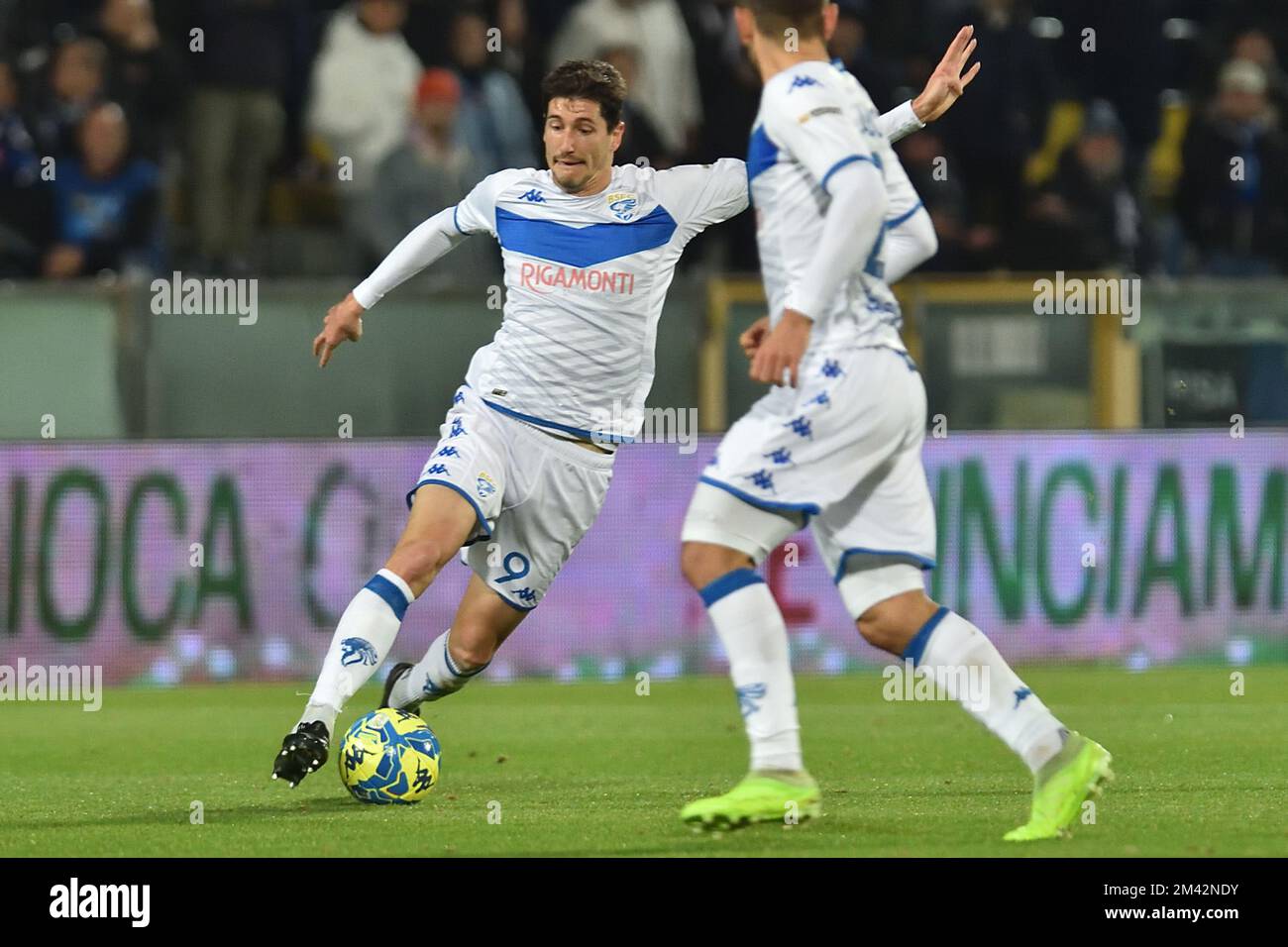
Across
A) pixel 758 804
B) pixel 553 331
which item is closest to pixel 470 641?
pixel 553 331

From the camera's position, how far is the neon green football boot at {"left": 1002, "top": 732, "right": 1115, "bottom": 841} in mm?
5496

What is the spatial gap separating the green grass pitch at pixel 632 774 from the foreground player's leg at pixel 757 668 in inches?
5.6

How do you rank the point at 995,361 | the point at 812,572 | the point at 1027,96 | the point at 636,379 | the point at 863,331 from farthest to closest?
1. the point at 1027,96
2. the point at 995,361
3. the point at 812,572
4. the point at 636,379
5. the point at 863,331

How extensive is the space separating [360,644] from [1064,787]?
6.97 ft

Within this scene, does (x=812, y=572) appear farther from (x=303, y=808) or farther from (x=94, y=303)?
(x=303, y=808)

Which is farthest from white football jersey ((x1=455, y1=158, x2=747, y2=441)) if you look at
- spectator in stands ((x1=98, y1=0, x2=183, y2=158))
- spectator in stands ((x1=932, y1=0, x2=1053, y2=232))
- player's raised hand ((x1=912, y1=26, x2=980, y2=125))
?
spectator in stands ((x1=932, y1=0, x2=1053, y2=232))

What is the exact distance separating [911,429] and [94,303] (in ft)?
21.6

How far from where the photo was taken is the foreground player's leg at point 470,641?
24.0 feet

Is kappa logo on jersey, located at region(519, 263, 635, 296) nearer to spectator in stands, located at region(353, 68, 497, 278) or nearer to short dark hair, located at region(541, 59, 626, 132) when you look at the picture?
short dark hair, located at region(541, 59, 626, 132)

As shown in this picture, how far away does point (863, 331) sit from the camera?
18.2ft

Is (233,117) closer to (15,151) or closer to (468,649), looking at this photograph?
(15,151)

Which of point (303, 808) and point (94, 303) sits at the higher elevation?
point (94, 303)

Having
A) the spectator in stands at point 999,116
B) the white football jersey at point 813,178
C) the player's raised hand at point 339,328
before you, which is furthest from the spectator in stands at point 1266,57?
the white football jersey at point 813,178
